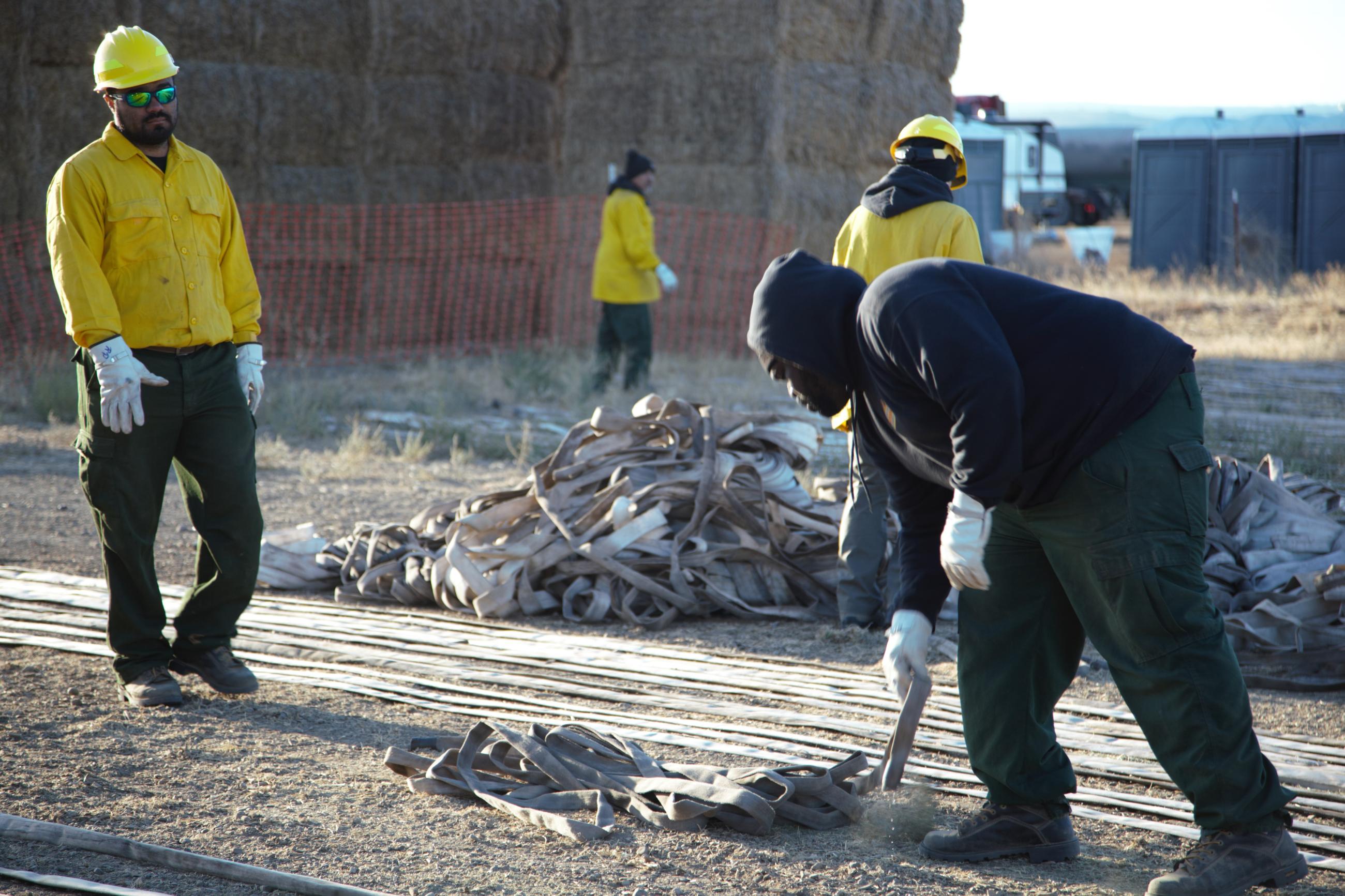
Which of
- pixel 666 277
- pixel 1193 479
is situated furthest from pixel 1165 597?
pixel 666 277

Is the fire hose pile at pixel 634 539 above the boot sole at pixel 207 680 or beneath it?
above

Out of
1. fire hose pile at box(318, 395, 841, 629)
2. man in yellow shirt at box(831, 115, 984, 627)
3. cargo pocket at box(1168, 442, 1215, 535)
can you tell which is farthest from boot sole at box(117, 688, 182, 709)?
cargo pocket at box(1168, 442, 1215, 535)

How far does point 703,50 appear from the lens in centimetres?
1258

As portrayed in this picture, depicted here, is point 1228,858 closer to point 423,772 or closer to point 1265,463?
point 423,772

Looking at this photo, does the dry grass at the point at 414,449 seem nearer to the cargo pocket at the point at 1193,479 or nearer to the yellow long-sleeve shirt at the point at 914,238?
the yellow long-sleeve shirt at the point at 914,238

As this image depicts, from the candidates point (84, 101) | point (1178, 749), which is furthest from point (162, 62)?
point (84, 101)

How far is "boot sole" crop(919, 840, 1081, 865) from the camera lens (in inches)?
117

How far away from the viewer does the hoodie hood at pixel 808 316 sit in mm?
2576

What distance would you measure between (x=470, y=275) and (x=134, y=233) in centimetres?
936

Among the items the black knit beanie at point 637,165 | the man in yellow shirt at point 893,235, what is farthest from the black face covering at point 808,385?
the black knit beanie at point 637,165

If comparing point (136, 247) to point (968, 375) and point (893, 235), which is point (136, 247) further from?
point (968, 375)

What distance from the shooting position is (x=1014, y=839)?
2.98m

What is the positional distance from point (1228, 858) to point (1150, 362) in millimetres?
1059

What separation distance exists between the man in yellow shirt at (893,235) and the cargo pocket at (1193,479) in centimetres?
196
